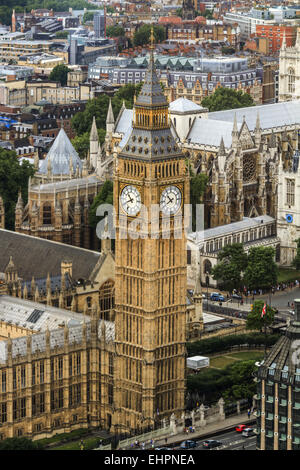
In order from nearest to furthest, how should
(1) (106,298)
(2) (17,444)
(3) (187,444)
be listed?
1. (2) (17,444)
2. (3) (187,444)
3. (1) (106,298)

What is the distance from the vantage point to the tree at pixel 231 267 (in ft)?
624

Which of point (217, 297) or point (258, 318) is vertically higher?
point (258, 318)

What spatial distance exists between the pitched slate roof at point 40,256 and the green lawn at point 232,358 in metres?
15.6

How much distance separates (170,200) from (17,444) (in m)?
24.1

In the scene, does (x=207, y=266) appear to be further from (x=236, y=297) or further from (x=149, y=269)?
(x=149, y=269)

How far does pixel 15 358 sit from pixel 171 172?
2049 cm

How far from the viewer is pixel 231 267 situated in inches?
7495

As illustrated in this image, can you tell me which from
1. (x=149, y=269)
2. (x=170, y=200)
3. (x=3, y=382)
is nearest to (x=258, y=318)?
(x=149, y=269)

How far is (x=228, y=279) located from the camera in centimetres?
19038

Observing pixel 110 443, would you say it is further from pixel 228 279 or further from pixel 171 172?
pixel 228 279

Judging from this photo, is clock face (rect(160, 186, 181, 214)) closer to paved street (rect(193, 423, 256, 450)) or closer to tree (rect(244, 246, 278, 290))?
paved street (rect(193, 423, 256, 450))

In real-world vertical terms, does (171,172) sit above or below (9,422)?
above

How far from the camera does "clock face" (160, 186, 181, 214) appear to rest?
137 metres
